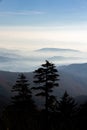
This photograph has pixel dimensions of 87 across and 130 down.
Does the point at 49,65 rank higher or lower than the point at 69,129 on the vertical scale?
higher

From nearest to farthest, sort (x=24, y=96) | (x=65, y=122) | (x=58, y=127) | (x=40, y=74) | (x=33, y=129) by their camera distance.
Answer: (x=33, y=129)
(x=58, y=127)
(x=65, y=122)
(x=40, y=74)
(x=24, y=96)

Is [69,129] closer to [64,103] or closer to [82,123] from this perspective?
[82,123]

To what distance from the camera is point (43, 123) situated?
11094 mm

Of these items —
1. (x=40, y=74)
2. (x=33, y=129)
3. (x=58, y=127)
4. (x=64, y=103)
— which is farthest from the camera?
(x=64, y=103)

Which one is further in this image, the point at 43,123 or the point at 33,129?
the point at 43,123

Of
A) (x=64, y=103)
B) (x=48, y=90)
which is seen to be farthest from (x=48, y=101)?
(x=64, y=103)

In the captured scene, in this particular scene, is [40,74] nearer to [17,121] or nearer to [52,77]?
[52,77]

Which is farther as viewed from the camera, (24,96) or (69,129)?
(24,96)

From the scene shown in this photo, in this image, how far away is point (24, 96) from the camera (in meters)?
44.8

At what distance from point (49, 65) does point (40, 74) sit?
140 cm

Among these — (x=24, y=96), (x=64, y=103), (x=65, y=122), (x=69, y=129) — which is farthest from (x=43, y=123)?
(x=24, y=96)

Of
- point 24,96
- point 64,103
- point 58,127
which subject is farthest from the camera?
point 24,96

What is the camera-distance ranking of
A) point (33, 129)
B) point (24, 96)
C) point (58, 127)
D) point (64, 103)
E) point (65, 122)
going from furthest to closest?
point (24, 96), point (64, 103), point (65, 122), point (58, 127), point (33, 129)

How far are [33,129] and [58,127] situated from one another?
1024 mm
